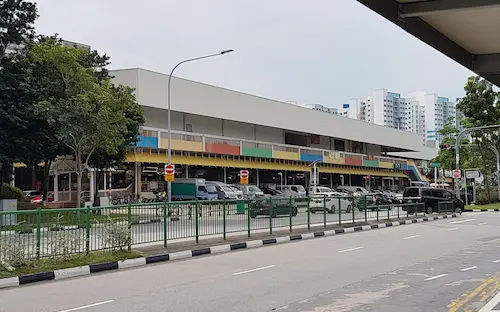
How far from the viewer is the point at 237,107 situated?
6166cm

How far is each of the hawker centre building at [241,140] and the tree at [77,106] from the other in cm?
1356

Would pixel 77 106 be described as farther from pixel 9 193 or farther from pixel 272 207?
pixel 272 207

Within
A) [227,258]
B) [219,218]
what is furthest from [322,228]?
[227,258]

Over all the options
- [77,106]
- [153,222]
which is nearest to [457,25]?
[153,222]

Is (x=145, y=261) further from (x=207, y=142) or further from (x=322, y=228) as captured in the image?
(x=207, y=142)

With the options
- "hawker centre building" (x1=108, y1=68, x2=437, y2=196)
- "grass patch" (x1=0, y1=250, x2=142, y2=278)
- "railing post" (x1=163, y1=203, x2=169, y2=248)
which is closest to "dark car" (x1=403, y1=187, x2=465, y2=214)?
"railing post" (x1=163, y1=203, x2=169, y2=248)

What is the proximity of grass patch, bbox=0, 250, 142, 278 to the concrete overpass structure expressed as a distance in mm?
9752

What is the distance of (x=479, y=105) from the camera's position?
48219 mm

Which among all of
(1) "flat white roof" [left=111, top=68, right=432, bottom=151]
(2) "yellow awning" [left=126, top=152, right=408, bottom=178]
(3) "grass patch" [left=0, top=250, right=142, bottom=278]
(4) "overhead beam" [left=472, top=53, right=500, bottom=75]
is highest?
(1) "flat white roof" [left=111, top=68, right=432, bottom=151]

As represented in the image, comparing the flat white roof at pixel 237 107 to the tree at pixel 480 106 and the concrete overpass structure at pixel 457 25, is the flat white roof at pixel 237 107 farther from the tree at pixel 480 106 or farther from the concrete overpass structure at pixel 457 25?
the concrete overpass structure at pixel 457 25

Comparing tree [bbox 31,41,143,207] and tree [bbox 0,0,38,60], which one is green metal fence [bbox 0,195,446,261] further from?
tree [bbox 0,0,38,60]

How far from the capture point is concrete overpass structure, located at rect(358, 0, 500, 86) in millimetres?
6120

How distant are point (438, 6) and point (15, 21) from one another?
1269 inches

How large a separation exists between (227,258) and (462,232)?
11.3 metres
